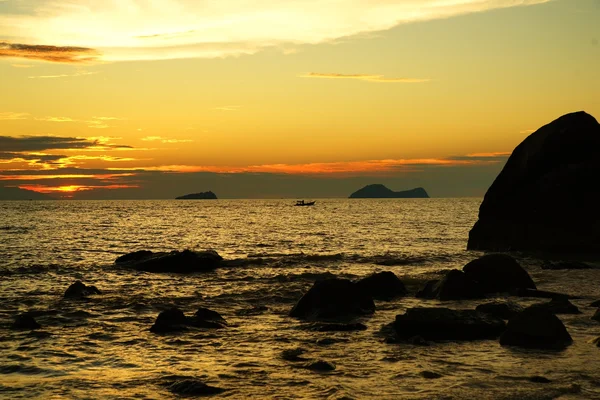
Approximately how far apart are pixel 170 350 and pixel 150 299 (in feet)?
30.4

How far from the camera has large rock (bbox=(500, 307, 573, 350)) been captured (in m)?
14.0

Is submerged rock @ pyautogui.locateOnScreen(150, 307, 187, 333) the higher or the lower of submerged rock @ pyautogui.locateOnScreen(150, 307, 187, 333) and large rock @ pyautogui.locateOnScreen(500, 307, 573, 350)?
the lower

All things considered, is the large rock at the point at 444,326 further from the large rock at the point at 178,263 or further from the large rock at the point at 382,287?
the large rock at the point at 178,263

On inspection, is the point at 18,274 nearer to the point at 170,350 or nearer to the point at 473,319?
the point at 170,350

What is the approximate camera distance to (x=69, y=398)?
1052 cm

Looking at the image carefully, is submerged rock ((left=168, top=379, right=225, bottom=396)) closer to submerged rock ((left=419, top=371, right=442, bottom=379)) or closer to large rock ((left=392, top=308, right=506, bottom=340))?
submerged rock ((left=419, top=371, right=442, bottom=379))

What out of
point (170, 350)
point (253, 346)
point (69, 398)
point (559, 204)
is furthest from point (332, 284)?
point (559, 204)

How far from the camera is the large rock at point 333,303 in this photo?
18672mm

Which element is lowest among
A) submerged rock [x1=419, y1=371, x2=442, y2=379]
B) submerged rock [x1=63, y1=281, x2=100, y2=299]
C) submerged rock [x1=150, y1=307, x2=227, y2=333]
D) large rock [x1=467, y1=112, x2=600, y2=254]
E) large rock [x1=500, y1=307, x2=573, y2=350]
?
submerged rock [x1=63, y1=281, x2=100, y2=299]

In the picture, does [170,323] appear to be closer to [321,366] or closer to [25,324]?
[25,324]

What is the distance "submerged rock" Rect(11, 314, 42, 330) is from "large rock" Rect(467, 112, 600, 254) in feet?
110

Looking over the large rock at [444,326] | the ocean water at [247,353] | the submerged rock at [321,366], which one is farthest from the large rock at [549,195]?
the submerged rock at [321,366]

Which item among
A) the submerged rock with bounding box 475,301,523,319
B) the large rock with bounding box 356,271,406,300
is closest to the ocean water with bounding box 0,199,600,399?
the large rock with bounding box 356,271,406,300

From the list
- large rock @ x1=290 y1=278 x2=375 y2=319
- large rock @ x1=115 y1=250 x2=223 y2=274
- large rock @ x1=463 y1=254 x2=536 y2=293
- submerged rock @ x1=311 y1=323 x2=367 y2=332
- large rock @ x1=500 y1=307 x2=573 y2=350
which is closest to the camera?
large rock @ x1=500 y1=307 x2=573 y2=350
